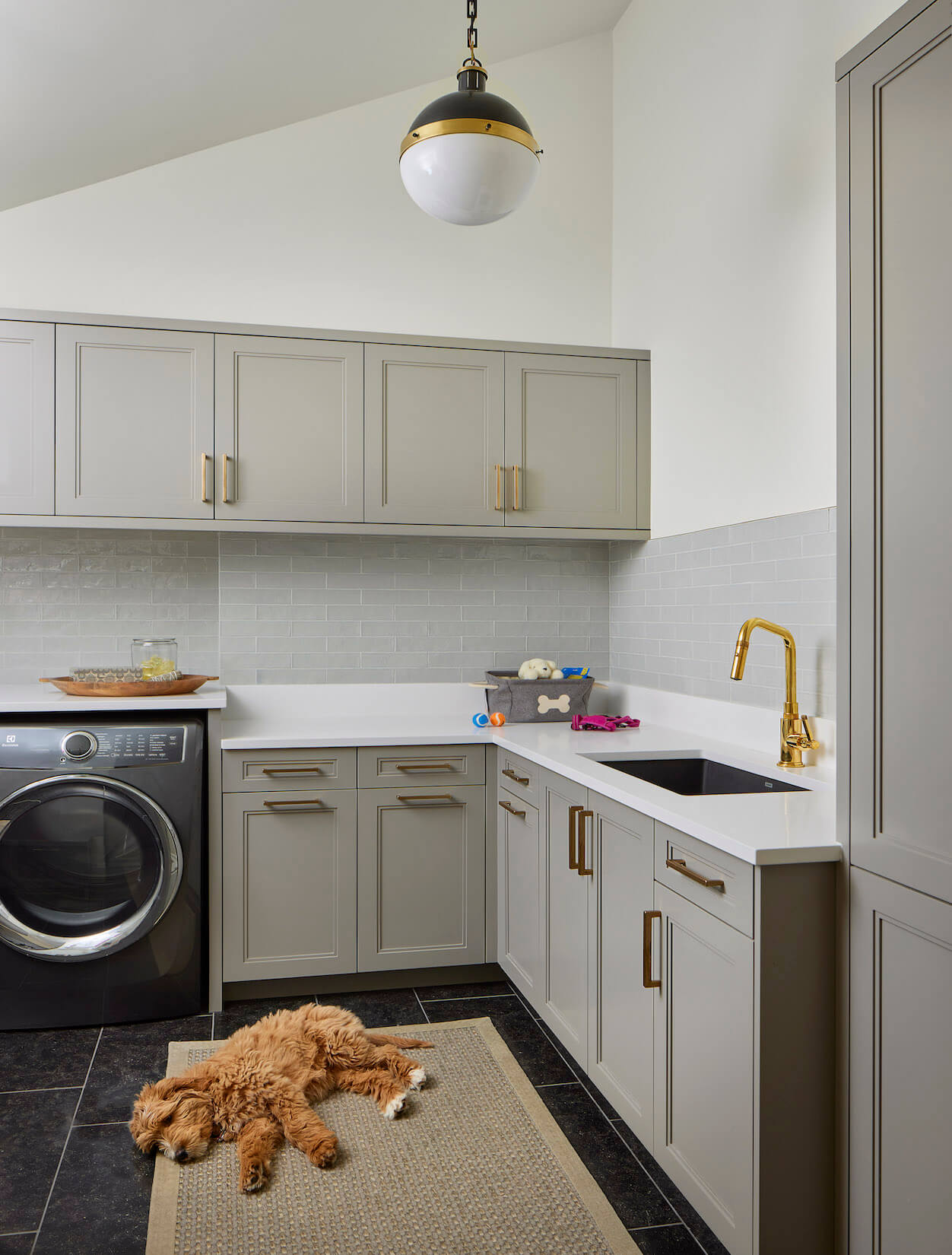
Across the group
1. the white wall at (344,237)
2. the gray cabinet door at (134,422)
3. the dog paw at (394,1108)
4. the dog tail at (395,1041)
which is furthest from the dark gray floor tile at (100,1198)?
the white wall at (344,237)

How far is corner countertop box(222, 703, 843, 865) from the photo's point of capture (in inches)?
63.8

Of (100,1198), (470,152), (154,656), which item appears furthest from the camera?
(154,656)

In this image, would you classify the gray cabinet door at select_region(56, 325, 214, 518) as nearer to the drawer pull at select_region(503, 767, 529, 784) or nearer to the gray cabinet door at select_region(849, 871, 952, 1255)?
the drawer pull at select_region(503, 767, 529, 784)

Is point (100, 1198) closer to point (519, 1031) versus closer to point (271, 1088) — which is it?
point (271, 1088)

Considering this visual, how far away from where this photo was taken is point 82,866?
2830mm

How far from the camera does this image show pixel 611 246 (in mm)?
3828

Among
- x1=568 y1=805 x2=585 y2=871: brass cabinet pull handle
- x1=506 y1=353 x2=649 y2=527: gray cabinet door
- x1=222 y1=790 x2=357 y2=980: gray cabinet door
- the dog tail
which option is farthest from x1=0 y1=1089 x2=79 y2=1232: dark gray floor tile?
x1=506 y1=353 x2=649 y2=527: gray cabinet door

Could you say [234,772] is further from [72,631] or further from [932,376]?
[932,376]

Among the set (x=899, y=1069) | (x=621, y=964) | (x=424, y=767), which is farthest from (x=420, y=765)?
(x=899, y=1069)

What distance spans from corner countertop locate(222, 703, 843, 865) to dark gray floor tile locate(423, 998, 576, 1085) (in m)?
0.82

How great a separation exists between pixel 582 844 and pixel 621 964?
1.05ft

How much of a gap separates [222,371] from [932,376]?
244cm

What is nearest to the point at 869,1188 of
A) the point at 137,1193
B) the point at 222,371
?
the point at 137,1193

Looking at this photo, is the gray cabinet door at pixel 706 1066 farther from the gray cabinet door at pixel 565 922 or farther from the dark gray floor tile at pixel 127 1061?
the dark gray floor tile at pixel 127 1061
